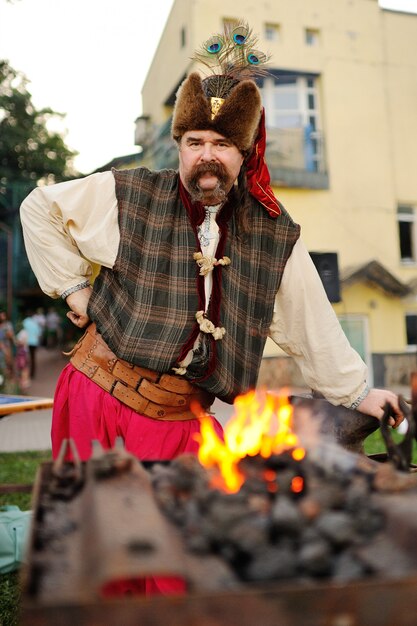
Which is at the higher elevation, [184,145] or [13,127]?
[13,127]

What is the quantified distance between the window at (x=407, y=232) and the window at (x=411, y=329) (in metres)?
1.47

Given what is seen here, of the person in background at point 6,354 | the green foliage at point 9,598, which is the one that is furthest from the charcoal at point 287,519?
the person in background at point 6,354

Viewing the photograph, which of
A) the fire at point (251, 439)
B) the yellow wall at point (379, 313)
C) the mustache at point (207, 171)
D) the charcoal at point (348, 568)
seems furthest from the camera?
the yellow wall at point (379, 313)

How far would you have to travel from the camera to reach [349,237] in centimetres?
1454

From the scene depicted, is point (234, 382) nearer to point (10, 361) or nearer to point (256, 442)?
point (256, 442)

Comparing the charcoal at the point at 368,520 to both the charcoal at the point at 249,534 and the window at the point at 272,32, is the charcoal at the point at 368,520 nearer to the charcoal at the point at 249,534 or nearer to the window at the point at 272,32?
the charcoal at the point at 249,534

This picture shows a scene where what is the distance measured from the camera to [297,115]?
1436 centimetres

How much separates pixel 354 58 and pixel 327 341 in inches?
556

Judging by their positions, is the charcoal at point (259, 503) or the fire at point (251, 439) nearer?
the charcoal at point (259, 503)

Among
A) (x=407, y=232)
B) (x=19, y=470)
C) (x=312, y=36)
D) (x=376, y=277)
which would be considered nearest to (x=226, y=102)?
(x=19, y=470)

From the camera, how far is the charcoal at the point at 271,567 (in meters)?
1.06

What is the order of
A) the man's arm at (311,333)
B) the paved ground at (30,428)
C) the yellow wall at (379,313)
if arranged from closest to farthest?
the man's arm at (311,333), the paved ground at (30,428), the yellow wall at (379,313)

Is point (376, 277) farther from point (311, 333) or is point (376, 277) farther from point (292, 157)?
point (311, 333)

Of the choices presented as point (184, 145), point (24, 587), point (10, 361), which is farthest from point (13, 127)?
point (24, 587)
